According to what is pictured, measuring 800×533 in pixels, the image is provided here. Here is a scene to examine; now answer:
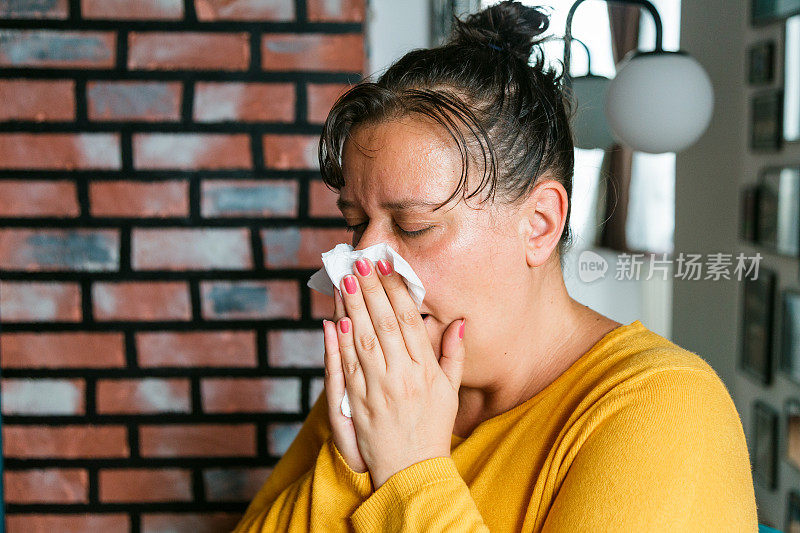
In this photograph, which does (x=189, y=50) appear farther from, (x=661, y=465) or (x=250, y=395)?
(x=661, y=465)

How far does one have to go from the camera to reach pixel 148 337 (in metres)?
1.73

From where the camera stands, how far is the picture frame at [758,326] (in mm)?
1779

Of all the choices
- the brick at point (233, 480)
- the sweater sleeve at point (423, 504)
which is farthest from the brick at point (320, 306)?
the sweater sleeve at point (423, 504)

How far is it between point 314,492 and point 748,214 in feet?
4.87

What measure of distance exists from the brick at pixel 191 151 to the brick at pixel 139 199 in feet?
0.16

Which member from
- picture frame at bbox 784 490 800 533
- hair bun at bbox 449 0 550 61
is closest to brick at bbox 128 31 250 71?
hair bun at bbox 449 0 550 61

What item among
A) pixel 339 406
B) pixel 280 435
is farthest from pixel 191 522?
pixel 339 406

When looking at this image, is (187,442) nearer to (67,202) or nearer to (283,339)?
(283,339)

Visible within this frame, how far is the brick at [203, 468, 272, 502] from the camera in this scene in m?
1.77

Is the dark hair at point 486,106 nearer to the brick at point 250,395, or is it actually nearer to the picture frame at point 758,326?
the brick at point 250,395

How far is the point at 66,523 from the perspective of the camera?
1791 millimetres

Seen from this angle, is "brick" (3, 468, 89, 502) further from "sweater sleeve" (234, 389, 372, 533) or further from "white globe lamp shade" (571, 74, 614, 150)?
"white globe lamp shade" (571, 74, 614, 150)

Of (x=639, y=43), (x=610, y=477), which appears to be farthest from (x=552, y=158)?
(x=639, y=43)

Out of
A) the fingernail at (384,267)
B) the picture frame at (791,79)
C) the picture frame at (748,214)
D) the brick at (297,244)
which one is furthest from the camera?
the picture frame at (748,214)
